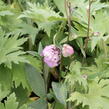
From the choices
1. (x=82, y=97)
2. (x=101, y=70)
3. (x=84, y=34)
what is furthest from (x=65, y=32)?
(x=82, y=97)

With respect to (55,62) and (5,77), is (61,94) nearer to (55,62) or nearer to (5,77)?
(55,62)

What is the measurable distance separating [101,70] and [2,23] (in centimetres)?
49

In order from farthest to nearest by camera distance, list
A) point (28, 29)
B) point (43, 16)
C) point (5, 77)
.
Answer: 1. point (28, 29)
2. point (43, 16)
3. point (5, 77)

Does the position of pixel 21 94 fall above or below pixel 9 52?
below

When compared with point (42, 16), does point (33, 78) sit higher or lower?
lower

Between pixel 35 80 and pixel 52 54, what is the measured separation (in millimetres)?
187

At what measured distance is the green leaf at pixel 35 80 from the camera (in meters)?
1.51

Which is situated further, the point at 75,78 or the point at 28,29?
the point at 28,29

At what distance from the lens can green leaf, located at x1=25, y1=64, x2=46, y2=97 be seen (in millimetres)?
1514

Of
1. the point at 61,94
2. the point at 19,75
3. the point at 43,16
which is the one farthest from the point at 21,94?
the point at 43,16

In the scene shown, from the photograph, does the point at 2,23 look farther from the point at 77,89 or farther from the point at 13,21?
the point at 77,89

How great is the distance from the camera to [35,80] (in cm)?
152

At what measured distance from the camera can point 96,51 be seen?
5.77ft

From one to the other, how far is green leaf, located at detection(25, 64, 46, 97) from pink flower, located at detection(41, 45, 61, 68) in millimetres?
147
